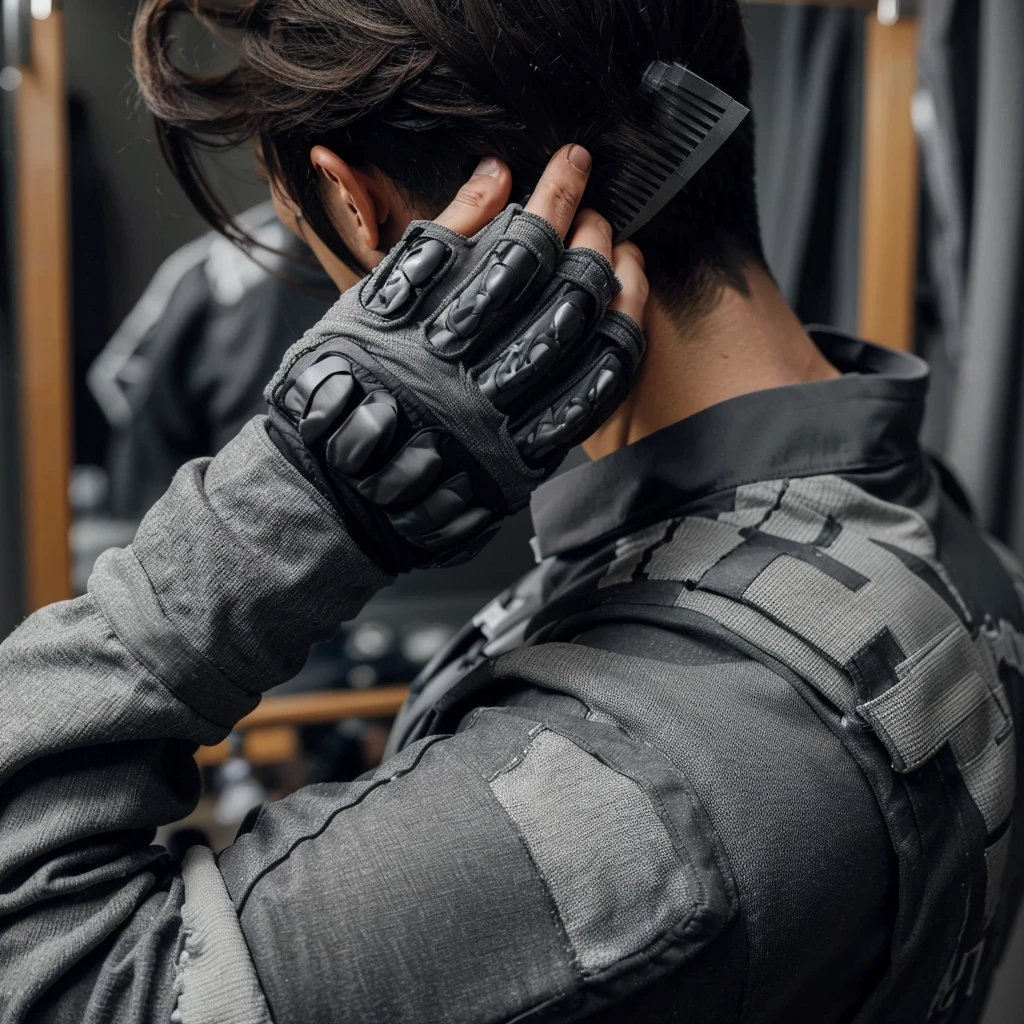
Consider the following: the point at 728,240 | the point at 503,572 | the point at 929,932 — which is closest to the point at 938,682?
the point at 929,932

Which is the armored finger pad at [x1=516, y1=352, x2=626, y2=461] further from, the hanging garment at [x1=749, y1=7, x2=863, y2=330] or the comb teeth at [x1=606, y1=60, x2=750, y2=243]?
the hanging garment at [x1=749, y1=7, x2=863, y2=330]

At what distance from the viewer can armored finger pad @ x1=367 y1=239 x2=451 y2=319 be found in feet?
1.62

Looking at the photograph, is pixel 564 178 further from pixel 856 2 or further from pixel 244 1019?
pixel 856 2

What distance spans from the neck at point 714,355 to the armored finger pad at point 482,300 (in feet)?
0.46

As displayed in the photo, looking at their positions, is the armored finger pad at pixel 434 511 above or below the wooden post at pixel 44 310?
below

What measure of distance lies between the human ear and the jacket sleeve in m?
0.17

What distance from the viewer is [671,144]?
58 cm

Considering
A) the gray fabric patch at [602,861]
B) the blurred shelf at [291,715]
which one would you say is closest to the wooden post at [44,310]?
the blurred shelf at [291,715]

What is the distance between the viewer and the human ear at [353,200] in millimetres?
582

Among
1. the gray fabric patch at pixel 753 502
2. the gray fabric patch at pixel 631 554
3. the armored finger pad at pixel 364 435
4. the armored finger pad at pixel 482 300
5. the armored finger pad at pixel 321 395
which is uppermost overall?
the armored finger pad at pixel 482 300

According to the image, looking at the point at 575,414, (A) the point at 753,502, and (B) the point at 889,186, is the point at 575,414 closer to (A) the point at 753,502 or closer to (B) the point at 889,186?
(A) the point at 753,502

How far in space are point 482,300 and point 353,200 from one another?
0.51ft

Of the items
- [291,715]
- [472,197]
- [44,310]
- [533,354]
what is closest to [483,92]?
[472,197]

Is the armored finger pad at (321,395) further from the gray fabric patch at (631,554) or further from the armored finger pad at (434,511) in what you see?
the gray fabric patch at (631,554)
